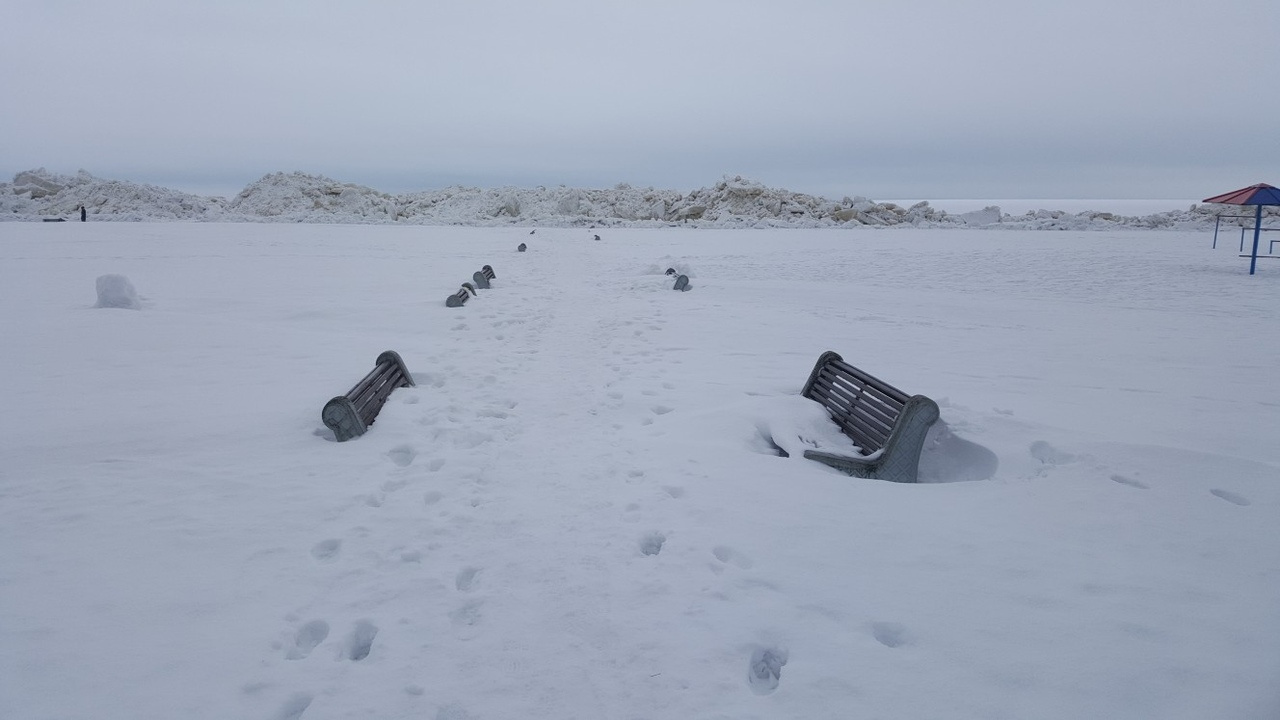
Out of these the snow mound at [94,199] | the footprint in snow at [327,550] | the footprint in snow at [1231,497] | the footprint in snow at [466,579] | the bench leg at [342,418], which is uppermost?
the snow mound at [94,199]

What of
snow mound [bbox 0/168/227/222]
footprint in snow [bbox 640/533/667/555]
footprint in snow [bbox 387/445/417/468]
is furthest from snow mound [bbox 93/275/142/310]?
snow mound [bbox 0/168/227/222]

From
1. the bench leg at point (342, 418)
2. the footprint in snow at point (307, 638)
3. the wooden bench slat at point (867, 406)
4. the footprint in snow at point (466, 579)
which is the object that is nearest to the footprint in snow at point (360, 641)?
the footprint in snow at point (307, 638)

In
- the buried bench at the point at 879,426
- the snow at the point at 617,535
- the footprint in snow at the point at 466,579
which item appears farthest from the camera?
the buried bench at the point at 879,426

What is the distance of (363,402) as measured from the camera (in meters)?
5.54

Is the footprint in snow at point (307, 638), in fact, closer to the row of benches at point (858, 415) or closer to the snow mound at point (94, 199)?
the row of benches at point (858, 415)

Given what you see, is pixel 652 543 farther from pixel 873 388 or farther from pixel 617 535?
pixel 873 388

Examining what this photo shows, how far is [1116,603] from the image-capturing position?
332cm

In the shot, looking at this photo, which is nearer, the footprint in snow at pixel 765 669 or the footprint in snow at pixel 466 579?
the footprint in snow at pixel 765 669

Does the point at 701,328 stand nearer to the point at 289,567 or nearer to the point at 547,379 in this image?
the point at 547,379

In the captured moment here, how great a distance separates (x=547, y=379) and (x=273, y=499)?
3.31 metres

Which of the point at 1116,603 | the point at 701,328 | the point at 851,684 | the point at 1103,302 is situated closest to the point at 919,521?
the point at 1116,603

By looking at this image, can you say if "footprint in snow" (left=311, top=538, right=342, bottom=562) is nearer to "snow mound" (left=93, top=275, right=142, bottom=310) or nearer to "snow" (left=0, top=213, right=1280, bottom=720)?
"snow" (left=0, top=213, right=1280, bottom=720)

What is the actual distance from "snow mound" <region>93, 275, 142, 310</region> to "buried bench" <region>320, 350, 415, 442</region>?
21.3ft

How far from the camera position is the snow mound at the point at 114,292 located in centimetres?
1023
